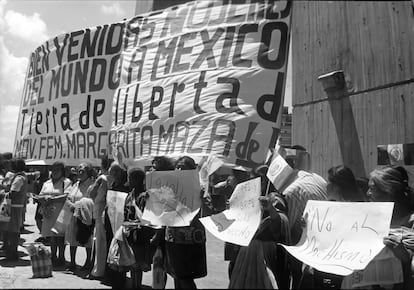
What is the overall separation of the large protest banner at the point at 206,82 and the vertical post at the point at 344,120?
56 centimetres

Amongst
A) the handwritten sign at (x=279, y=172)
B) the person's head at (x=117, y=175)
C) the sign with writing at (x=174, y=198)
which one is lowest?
the sign with writing at (x=174, y=198)

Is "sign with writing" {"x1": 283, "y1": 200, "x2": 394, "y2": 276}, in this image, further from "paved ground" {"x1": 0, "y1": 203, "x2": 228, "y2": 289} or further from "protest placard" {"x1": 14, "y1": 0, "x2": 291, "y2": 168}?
"protest placard" {"x1": 14, "y1": 0, "x2": 291, "y2": 168}

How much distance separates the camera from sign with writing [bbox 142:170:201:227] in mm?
A: 2412

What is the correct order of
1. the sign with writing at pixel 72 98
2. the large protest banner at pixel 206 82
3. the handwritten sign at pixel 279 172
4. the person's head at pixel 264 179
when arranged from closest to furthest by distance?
the handwritten sign at pixel 279 172
the person's head at pixel 264 179
the large protest banner at pixel 206 82
the sign with writing at pixel 72 98

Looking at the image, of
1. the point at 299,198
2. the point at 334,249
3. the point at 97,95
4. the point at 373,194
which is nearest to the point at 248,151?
the point at 299,198

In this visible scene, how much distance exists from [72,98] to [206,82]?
303 centimetres

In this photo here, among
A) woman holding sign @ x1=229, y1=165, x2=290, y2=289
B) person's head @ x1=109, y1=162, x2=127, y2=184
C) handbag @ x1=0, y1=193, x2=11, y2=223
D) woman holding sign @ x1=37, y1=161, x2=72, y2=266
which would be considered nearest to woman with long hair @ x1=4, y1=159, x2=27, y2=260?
handbag @ x1=0, y1=193, x2=11, y2=223

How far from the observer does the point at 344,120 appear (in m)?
4.47

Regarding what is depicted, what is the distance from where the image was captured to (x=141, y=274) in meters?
3.64

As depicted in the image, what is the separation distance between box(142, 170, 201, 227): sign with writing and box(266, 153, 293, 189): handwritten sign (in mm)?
500

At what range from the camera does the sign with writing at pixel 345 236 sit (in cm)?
177

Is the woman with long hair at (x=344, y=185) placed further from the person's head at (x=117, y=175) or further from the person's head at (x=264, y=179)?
the person's head at (x=117, y=175)

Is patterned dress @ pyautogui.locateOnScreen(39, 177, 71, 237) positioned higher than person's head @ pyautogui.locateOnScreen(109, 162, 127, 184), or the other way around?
person's head @ pyautogui.locateOnScreen(109, 162, 127, 184)

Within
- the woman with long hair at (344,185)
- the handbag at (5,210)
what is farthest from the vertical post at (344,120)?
the handbag at (5,210)
